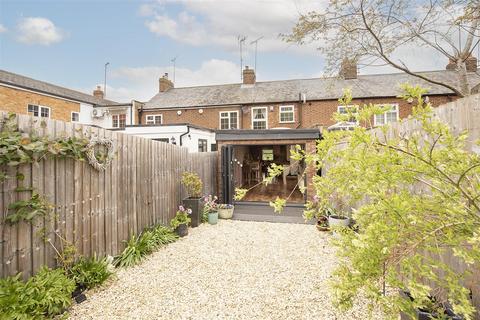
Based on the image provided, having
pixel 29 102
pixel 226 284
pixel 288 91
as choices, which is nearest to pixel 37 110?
pixel 29 102

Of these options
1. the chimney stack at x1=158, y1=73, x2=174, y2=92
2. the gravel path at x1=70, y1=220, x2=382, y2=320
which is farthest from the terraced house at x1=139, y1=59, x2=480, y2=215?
the gravel path at x1=70, y1=220, x2=382, y2=320

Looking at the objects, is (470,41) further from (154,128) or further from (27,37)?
(27,37)

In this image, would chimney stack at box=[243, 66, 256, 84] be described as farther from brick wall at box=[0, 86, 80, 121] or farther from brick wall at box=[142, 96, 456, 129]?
brick wall at box=[0, 86, 80, 121]

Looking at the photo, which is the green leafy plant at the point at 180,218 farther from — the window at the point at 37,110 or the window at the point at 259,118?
the window at the point at 37,110

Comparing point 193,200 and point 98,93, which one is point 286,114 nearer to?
point 193,200

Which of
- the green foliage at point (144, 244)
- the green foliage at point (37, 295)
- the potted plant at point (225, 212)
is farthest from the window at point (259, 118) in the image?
the green foliage at point (37, 295)

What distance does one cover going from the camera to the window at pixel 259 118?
17.2m

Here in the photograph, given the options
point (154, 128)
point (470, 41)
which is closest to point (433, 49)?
point (470, 41)

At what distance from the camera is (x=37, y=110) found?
52.6 ft

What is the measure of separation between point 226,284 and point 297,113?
14.5 metres

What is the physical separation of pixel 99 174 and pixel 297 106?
48.0 feet

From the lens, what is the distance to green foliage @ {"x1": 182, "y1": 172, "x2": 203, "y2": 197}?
6932mm

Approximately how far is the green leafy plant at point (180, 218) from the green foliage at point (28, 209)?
325 centimetres

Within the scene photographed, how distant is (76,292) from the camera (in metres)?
3.22
